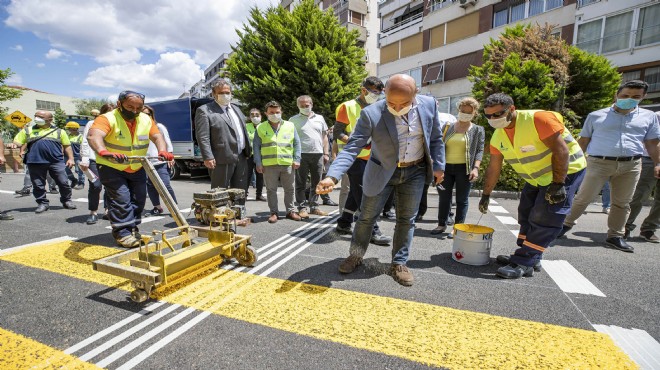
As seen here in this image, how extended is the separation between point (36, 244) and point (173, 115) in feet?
32.6

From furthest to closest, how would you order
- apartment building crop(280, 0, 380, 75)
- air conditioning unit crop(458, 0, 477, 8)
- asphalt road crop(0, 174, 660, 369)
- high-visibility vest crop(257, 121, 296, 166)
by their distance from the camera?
apartment building crop(280, 0, 380, 75) → air conditioning unit crop(458, 0, 477, 8) → high-visibility vest crop(257, 121, 296, 166) → asphalt road crop(0, 174, 660, 369)

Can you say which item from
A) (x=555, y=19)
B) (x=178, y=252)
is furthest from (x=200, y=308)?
(x=555, y=19)

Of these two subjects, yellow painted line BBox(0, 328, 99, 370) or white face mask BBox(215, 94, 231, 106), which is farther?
white face mask BBox(215, 94, 231, 106)

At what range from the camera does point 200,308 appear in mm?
2504

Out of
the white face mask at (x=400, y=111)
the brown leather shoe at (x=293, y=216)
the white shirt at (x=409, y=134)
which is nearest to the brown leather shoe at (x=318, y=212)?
the brown leather shoe at (x=293, y=216)

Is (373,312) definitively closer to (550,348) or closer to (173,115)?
(550,348)

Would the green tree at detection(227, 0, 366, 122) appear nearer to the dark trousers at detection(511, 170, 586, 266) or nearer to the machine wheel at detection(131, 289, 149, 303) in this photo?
the dark trousers at detection(511, 170, 586, 266)

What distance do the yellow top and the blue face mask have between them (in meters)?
1.90

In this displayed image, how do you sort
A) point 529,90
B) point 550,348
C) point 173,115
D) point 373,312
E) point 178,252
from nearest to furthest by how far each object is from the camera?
point 550,348, point 373,312, point 178,252, point 529,90, point 173,115

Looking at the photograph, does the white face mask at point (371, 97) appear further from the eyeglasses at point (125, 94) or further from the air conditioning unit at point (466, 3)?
the air conditioning unit at point (466, 3)

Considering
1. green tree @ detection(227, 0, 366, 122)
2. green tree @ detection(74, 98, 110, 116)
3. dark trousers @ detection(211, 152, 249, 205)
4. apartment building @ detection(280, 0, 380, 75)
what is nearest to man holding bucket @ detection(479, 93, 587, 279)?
dark trousers @ detection(211, 152, 249, 205)

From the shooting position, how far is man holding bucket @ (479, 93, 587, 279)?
2941 mm

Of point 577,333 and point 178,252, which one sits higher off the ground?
point 178,252

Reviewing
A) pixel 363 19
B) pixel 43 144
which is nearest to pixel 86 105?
pixel 363 19
